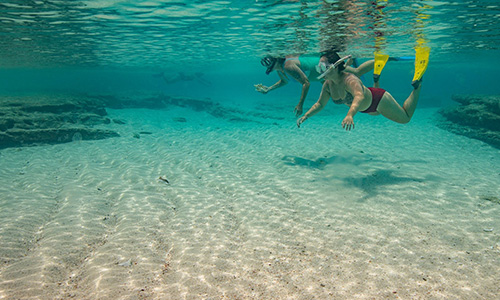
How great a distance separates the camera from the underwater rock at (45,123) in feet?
38.7

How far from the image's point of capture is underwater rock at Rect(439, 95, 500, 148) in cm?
1292

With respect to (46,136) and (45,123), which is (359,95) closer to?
(46,136)

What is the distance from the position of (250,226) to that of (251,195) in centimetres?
158

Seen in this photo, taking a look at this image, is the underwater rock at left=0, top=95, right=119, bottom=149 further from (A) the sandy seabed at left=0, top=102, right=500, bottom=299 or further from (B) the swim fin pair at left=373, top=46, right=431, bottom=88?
(B) the swim fin pair at left=373, top=46, right=431, bottom=88

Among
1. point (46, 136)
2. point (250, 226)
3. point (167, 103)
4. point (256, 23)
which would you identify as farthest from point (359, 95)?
point (167, 103)

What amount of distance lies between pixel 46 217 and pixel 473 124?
821 inches

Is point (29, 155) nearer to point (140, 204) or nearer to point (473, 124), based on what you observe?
point (140, 204)

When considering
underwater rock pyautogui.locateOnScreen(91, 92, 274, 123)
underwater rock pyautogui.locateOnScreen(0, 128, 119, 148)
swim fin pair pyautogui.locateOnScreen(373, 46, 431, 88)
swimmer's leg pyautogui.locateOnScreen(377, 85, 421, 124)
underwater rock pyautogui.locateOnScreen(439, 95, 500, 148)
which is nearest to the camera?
swimmer's leg pyautogui.locateOnScreen(377, 85, 421, 124)

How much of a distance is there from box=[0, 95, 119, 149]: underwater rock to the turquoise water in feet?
0.52

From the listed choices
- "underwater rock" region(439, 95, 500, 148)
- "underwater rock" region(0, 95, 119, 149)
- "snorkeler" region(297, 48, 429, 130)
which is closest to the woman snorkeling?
"snorkeler" region(297, 48, 429, 130)

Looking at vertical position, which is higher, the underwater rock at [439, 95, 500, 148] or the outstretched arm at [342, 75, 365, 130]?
the outstretched arm at [342, 75, 365, 130]

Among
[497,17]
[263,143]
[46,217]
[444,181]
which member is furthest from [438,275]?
[497,17]

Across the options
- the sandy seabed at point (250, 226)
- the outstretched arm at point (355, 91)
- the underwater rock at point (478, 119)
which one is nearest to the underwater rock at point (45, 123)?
the sandy seabed at point (250, 226)

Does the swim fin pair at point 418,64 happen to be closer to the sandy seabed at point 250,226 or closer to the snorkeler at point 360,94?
the snorkeler at point 360,94
